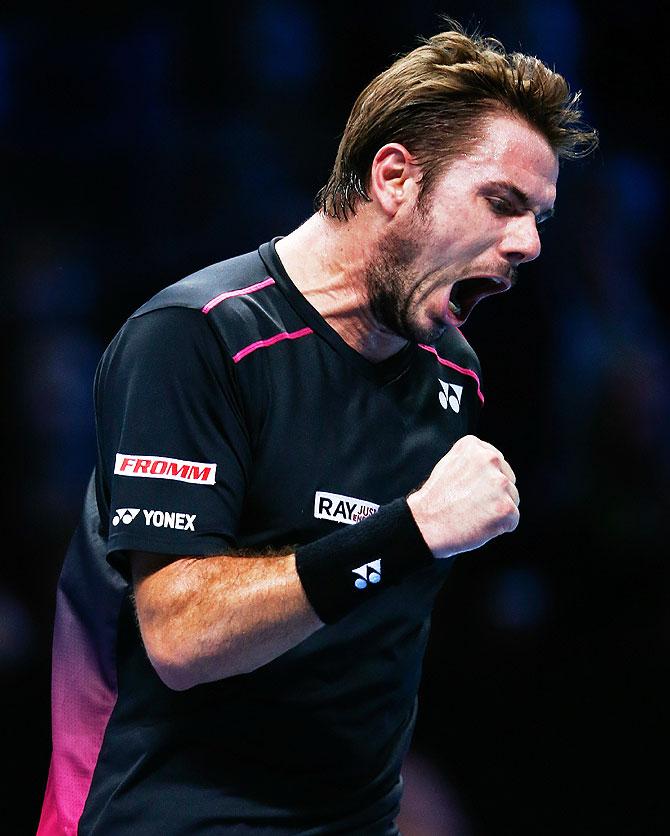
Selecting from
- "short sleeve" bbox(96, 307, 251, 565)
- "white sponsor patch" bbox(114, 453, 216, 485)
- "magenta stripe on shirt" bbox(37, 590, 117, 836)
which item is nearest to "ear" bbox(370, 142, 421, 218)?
"short sleeve" bbox(96, 307, 251, 565)

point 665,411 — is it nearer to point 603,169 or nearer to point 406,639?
point 603,169

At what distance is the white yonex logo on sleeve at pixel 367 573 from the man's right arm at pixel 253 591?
69mm

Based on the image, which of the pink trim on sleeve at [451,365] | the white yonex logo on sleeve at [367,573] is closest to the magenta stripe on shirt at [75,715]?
the white yonex logo on sleeve at [367,573]

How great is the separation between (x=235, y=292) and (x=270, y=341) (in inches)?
3.4

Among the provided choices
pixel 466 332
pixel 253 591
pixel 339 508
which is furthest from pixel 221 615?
pixel 466 332

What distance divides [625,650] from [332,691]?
76.6 inches

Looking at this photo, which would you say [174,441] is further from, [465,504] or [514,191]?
[514,191]

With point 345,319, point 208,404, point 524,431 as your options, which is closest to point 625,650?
point 524,431

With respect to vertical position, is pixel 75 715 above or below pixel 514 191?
below

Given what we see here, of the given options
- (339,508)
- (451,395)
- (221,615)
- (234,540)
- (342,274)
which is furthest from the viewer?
(451,395)

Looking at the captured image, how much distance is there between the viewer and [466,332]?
3.57 meters

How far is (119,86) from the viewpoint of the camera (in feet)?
11.1

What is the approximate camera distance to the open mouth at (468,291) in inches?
70.6

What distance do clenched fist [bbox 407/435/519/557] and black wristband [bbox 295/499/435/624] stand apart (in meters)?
0.02
